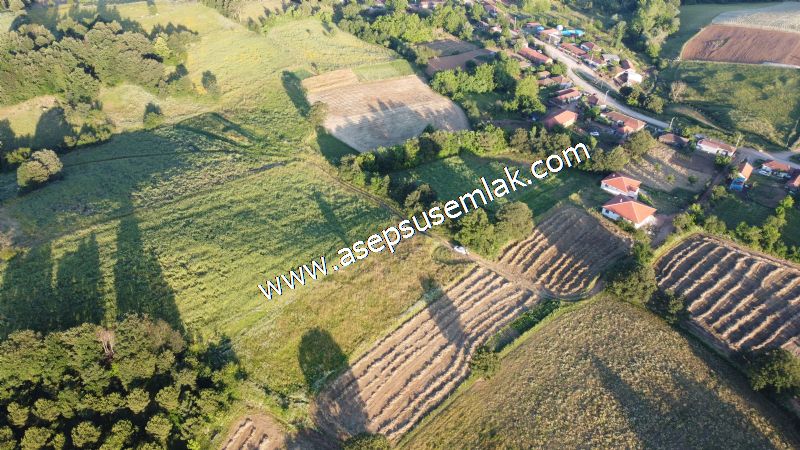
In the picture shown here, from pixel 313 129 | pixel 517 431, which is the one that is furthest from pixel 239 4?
pixel 517 431

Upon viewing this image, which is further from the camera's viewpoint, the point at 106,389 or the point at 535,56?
the point at 535,56

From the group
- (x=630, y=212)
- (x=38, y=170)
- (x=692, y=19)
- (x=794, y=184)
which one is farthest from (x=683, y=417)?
(x=692, y=19)

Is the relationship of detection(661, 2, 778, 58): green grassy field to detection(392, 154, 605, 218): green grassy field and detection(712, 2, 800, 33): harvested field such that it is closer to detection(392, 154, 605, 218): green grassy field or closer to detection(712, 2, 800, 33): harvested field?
detection(712, 2, 800, 33): harvested field

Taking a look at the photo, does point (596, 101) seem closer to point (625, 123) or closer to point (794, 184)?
point (625, 123)

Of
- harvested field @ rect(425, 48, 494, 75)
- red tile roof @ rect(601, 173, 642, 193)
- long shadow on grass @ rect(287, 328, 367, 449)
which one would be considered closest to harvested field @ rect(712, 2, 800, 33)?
harvested field @ rect(425, 48, 494, 75)

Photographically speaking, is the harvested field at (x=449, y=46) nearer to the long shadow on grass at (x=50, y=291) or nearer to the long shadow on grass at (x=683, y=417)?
the long shadow on grass at (x=50, y=291)
